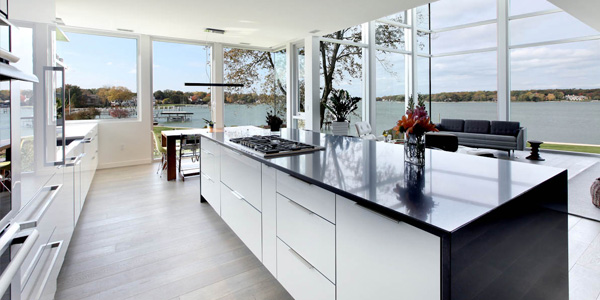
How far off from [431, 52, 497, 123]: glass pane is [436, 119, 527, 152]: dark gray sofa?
26.2 inches

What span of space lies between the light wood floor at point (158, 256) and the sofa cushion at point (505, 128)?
719 cm

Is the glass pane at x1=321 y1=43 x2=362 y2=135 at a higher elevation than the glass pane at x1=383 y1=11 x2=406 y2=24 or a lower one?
lower

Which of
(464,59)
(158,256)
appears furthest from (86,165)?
(464,59)

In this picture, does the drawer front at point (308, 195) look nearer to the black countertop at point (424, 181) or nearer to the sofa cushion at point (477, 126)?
the black countertop at point (424, 181)

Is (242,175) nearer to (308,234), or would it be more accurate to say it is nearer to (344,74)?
(308,234)

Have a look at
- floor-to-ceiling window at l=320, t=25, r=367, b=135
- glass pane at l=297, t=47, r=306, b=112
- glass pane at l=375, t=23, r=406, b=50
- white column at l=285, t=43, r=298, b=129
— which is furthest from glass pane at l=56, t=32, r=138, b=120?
glass pane at l=375, t=23, r=406, b=50

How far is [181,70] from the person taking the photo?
6812 mm

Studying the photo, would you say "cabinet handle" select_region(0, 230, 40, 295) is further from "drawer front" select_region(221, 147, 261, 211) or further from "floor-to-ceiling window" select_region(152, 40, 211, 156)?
"floor-to-ceiling window" select_region(152, 40, 211, 156)

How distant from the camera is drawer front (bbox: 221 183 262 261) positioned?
2.08 metres

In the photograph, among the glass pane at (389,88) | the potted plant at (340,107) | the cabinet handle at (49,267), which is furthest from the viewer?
Result: the glass pane at (389,88)

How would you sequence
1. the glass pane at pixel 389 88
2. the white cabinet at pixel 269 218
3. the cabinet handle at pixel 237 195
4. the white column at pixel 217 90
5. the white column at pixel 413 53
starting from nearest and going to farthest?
1. the white cabinet at pixel 269 218
2. the cabinet handle at pixel 237 195
3. the white column at pixel 217 90
4. the glass pane at pixel 389 88
5. the white column at pixel 413 53

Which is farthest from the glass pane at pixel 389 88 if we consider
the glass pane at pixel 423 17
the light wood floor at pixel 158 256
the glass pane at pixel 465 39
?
the light wood floor at pixel 158 256

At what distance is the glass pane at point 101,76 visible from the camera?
5.68 m

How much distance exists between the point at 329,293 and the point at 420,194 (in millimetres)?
614
